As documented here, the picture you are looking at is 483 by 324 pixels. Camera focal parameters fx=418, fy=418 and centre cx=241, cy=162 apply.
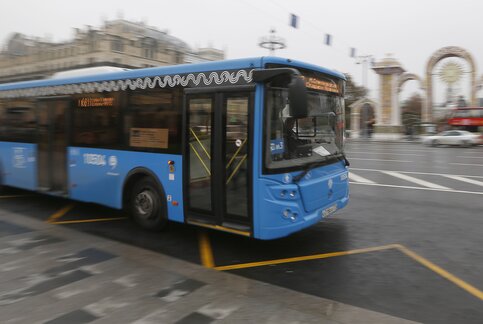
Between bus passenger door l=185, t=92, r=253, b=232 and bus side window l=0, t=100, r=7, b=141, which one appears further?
bus side window l=0, t=100, r=7, b=141

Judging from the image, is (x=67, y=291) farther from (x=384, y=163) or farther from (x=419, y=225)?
(x=384, y=163)

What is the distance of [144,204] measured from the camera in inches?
Answer: 278

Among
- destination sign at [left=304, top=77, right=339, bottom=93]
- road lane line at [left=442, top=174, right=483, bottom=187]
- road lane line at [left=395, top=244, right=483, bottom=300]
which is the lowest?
road lane line at [left=395, top=244, right=483, bottom=300]

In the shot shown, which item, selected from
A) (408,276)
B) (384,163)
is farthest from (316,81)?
(384,163)

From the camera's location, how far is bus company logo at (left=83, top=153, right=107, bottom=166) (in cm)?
758

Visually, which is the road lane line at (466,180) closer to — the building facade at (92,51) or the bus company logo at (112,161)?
the bus company logo at (112,161)

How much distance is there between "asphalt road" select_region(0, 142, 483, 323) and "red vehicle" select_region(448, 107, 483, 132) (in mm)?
32448

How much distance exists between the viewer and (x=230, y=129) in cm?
571

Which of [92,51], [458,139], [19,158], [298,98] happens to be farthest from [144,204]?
[92,51]

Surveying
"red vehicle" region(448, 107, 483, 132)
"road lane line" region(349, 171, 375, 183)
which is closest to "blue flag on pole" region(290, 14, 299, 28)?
"road lane line" region(349, 171, 375, 183)

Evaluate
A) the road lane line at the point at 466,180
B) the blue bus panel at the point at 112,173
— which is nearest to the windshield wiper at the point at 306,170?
the blue bus panel at the point at 112,173

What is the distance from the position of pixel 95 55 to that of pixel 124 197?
8014 centimetres

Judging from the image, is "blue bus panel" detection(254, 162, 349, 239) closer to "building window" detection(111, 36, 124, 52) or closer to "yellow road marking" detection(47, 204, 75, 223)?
"yellow road marking" detection(47, 204, 75, 223)

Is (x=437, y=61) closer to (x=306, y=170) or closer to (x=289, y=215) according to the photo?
(x=306, y=170)
